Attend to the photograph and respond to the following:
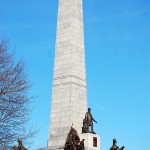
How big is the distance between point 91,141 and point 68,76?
17.9ft

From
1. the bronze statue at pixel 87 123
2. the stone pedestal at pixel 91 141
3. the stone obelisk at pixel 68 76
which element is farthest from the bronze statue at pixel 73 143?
the stone obelisk at pixel 68 76

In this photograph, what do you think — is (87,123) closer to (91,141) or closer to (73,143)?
(91,141)

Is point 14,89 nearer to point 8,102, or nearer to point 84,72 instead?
point 8,102

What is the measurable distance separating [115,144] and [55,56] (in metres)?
9.06

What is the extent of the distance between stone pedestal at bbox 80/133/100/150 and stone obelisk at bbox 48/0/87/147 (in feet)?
4.38

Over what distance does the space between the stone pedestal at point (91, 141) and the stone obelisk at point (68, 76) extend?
134cm

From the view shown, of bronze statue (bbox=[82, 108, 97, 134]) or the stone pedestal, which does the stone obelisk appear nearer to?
bronze statue (bbox=[82, 108, 97, 134])

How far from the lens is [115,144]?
26.1 meters

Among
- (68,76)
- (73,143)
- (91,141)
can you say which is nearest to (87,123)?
(91,141)

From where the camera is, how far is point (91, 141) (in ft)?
89.2

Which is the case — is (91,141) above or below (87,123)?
below

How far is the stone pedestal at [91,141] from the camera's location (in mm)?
26891

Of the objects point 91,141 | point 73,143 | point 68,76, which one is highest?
point 68,76

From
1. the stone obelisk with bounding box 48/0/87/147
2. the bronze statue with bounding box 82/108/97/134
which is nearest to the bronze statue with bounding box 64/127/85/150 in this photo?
the bronze statue with bounding box 82/108/97/134
